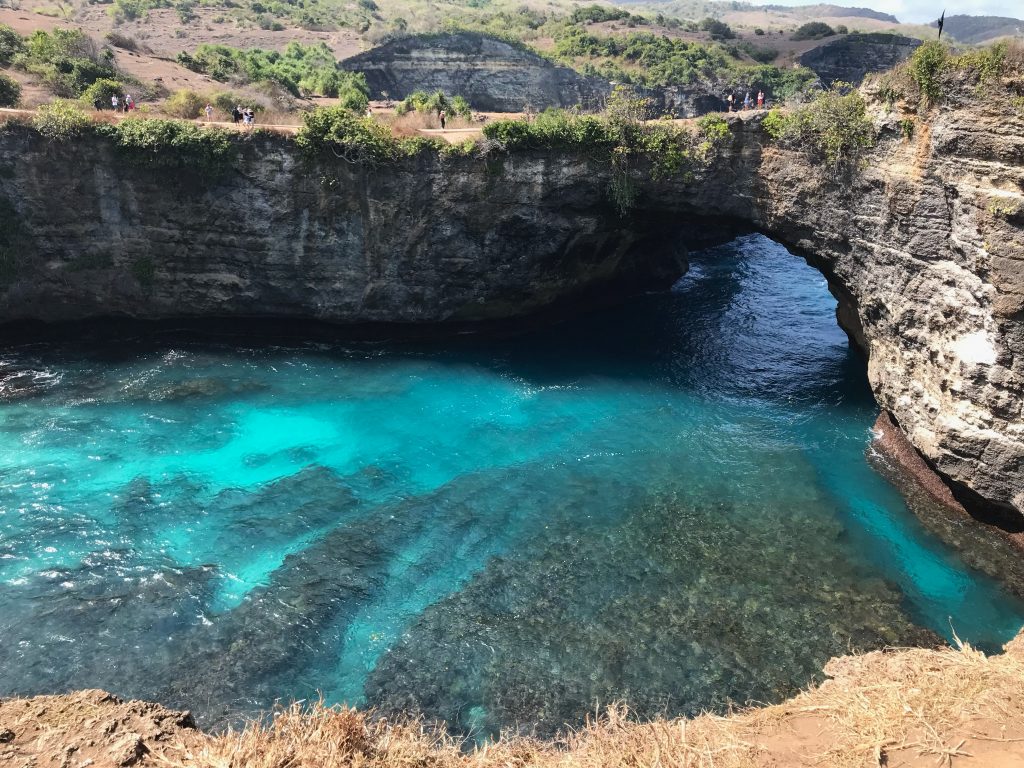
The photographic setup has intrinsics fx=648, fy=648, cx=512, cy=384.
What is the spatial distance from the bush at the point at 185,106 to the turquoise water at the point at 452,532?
10561 mm

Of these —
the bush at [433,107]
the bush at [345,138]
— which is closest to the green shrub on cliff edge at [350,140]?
the bush at [345,138]

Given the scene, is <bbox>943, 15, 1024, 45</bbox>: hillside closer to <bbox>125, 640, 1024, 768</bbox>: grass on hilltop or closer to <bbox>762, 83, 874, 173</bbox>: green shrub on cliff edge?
<bbox>762, 83, 874, 173</bbox>: green shrub on cliff edge

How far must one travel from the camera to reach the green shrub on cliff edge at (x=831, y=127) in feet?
70.6

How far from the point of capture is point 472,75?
6475 cm

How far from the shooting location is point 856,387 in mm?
27078

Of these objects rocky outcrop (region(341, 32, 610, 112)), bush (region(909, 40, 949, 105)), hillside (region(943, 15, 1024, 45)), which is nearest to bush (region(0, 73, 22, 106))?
bush (region(909, 40, 949, 105))

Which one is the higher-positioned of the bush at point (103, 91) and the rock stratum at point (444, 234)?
the bush at point (103, 91)

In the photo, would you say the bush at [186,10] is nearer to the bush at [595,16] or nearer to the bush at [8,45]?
the bush at [8,45]

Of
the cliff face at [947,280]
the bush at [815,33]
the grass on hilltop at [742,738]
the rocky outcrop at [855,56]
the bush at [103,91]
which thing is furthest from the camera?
the bush at [815,33]

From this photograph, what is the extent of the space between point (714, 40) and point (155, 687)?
3559 inches

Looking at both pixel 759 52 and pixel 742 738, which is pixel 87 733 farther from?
pixel 759 52

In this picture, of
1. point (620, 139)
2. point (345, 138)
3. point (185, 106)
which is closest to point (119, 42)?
point (185, 106)

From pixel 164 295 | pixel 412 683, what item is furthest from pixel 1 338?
pixel 412 683

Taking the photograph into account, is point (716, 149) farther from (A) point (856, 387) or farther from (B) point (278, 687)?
(B) point (278, 687)
